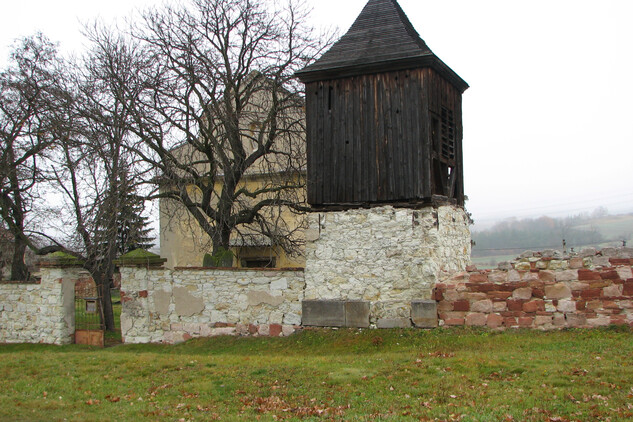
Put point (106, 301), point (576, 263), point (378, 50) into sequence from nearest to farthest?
point (576, 263), point (378, 50), point (106, 301)

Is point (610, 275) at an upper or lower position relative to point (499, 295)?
upper

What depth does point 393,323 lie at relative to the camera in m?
12.1

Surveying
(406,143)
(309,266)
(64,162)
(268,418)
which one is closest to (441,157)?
(406,143)

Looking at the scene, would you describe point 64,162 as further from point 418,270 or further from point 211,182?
point 418,270

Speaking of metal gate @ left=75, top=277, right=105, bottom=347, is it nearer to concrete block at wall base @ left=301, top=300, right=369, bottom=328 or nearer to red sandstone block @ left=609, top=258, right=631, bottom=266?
concrete block at wall base @ left=301, top=300, right=369, bottom=328

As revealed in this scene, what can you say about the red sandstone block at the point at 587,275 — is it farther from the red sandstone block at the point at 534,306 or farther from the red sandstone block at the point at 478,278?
the red sandstone block at the point at 478,278

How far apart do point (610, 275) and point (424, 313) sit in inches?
139

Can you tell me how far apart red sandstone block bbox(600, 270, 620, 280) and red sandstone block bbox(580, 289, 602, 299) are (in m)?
0.27

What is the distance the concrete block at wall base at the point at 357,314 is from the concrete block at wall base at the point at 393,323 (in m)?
0.29

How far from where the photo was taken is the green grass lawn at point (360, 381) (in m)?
6.76

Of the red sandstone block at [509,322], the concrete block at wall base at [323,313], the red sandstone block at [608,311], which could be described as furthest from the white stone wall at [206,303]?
the red sandstone block at [608,311]

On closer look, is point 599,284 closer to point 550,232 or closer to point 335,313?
point 335,313

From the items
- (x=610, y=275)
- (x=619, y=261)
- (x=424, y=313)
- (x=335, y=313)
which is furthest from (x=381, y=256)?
(x=619, y=261)

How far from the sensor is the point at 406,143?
495 inches
